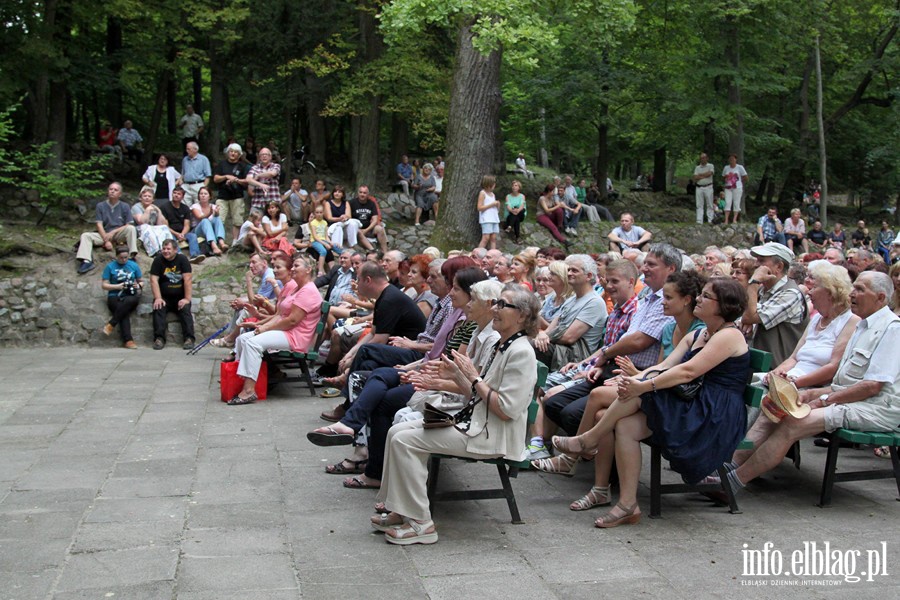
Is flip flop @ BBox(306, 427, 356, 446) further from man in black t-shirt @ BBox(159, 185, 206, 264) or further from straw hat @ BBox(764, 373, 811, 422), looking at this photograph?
man in black t-shirt @ BBox(159, 185, 206, 264)

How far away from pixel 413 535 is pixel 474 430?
635 millimetres

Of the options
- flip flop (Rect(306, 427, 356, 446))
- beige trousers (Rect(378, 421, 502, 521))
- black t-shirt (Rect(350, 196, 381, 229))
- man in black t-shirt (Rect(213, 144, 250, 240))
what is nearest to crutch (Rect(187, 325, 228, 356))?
man in black t-shirt (Rect(213, 144, 250, 240))

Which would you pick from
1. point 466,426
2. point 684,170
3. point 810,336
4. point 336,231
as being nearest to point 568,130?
point 336,231

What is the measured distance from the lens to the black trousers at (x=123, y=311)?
13.1 metres

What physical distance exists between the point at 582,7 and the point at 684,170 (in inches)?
965

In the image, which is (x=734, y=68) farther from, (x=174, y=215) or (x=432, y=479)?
(x=432, y=479)

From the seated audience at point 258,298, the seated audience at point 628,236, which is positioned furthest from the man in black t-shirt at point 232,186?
the seated audience at point 628,236

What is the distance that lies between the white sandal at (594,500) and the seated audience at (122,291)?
919cm

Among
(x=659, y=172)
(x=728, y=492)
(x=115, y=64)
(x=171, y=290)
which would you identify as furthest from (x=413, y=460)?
(x=659, y=172)

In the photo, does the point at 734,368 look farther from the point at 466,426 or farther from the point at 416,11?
the point at 416,11

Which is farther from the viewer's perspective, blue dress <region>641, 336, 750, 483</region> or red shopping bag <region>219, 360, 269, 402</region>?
red shopping bag <region>219, 360, 269, 402</region>

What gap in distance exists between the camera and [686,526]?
5.11 metres

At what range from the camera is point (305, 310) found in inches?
358

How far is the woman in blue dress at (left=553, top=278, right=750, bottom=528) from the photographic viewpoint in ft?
16.7
